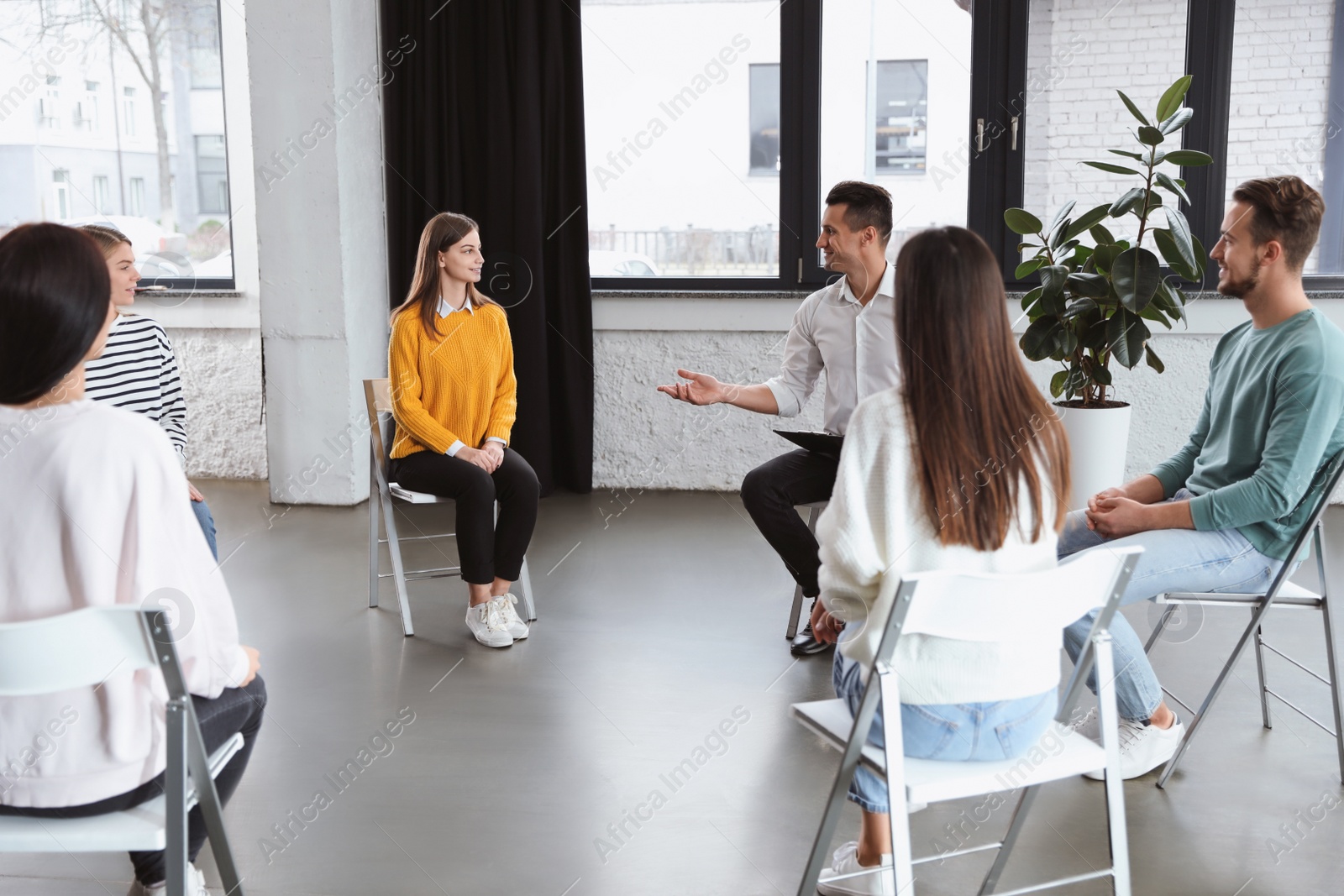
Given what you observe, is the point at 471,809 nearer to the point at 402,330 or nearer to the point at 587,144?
the point at 402,330

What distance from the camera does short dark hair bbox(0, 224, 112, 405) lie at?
1.40 meters

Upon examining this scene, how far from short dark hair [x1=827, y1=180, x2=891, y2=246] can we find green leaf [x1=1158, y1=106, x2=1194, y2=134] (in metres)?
1.13

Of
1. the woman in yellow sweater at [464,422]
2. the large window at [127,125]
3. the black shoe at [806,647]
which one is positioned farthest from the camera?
the large window at [127,125]

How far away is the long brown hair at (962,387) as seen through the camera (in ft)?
4.97

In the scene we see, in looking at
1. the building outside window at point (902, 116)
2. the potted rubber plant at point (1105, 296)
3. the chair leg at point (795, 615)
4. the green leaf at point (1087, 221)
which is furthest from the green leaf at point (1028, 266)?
the chair leg at point (795, 615)

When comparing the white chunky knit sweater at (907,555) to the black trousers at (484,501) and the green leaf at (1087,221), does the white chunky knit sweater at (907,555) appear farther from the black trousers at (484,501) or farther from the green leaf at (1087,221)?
the green leaf at (1087,221)

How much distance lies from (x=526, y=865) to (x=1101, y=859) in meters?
1.01

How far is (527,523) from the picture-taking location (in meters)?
3.19

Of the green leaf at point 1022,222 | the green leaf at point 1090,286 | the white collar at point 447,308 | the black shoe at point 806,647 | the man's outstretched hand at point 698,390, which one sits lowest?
the black shoe at point 806,647

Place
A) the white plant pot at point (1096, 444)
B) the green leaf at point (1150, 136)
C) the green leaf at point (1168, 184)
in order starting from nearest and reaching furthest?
the green leaf at point (1150, 136) < the green leaf at point (1168, 184) < the white plant pot at point (1096, 444)

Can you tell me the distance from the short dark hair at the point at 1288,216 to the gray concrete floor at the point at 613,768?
105 cm

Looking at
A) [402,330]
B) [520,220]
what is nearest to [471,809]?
[402,330]

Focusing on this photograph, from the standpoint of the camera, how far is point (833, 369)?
3057 millimetres

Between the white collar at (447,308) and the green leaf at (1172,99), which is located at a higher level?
the green leaf at (1172,99)
